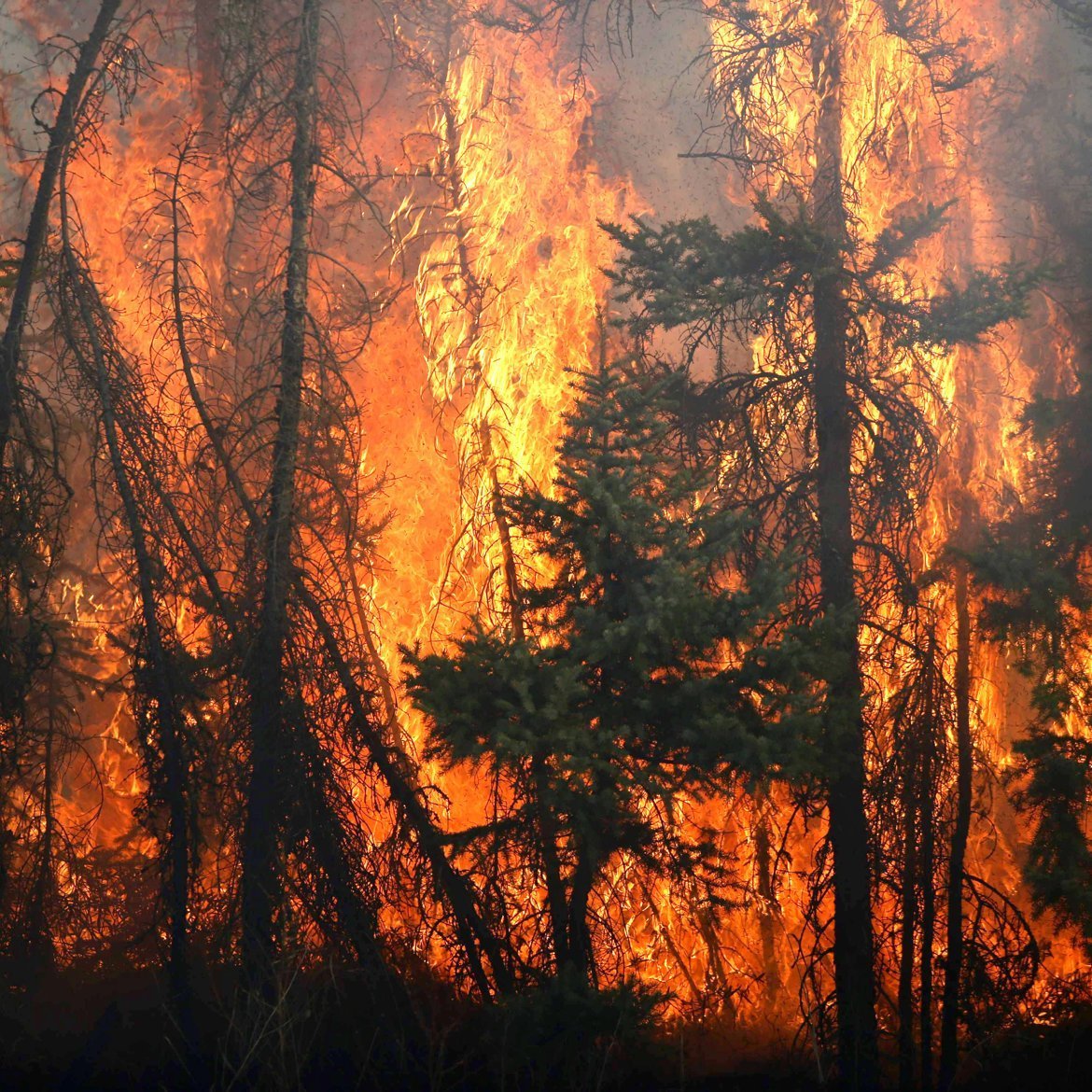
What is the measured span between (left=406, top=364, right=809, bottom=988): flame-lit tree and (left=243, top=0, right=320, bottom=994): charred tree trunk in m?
0.96

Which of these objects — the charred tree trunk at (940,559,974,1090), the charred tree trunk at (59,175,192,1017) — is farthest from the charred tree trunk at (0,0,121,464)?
the charred tree trunk at (940,559,974,1090)

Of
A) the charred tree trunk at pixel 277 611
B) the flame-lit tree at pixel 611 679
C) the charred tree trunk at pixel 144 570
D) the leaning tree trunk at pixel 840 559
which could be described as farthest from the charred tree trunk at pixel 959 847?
the charred tree trunk at pixel 144 570

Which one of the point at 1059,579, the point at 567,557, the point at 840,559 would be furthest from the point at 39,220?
the point at 1059,579

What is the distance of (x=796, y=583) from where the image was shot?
802 centimetres

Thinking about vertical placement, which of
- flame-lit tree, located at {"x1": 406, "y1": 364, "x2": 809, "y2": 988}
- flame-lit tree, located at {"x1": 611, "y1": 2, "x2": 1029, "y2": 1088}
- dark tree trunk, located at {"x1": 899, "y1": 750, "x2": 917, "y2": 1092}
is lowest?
dark tree trunk, located at {"x1": 899, "y1": 750, "x2": 917, "y2": 1092}

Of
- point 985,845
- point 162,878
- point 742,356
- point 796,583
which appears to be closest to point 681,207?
point 742,356

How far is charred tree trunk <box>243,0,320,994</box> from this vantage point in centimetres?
670

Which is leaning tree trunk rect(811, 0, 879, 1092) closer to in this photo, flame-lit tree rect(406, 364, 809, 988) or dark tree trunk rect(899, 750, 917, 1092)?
dark tree trunk rect(899, 750, 917, 1092)

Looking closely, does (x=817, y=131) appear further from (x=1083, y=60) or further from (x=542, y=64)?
(x=1083, y=60)

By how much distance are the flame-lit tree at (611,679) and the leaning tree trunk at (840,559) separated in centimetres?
106

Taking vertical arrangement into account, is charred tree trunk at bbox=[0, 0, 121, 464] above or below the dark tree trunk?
above

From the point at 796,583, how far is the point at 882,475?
1585mm

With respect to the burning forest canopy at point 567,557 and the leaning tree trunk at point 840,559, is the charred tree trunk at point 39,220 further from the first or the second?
the leaning tree trunk at point 840,559

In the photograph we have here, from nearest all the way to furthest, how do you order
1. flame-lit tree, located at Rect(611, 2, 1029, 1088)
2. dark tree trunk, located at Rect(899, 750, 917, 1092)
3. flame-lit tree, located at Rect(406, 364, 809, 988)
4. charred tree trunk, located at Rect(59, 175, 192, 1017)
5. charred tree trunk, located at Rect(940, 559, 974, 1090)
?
flame-lit tree, located at Rect(406, 364, 809, 988), charred tree trunk, located at Rect(59, 175, 192, 1017), flame-lit tree, located at Rect(611, 2, 1029, 1088), dark tree trunk, located at Rect(899, 750, 917, 1092), charred tree trunk, located at Rect(940, 559, 974, 1090)
